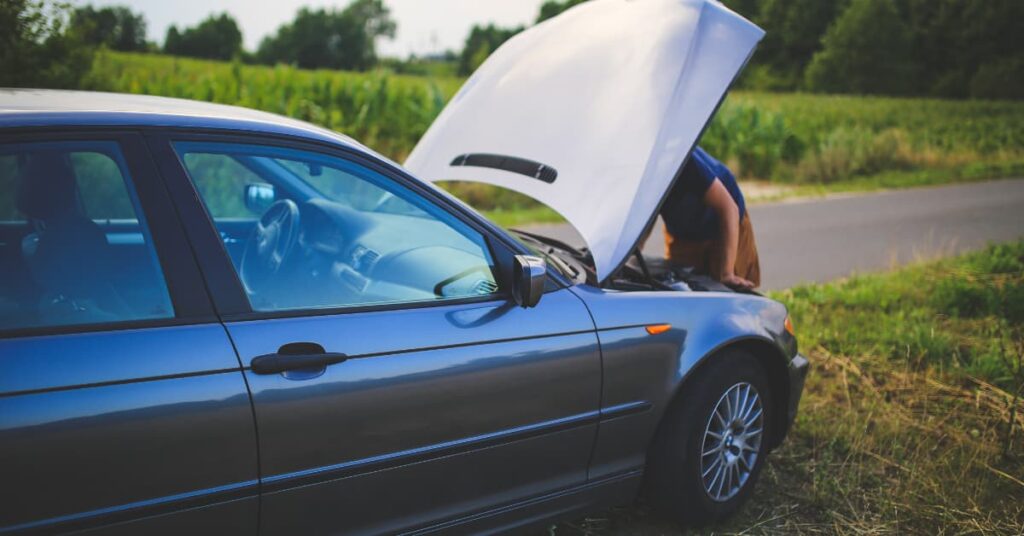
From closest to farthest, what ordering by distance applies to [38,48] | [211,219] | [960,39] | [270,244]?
1. [211,219]
2. [270,244]
3. [38,48]
4. [960,39]

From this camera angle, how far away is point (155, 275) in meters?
2.16

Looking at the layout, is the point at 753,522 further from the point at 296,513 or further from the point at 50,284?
the point at 50,284

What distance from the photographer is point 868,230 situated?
10.6 metres

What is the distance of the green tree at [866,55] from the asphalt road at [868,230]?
196 feet

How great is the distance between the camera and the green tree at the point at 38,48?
6.50m

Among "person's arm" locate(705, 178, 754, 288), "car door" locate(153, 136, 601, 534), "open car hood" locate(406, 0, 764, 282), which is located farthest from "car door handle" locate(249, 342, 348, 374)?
"person's arm" locate(705, 178, 754, 288)

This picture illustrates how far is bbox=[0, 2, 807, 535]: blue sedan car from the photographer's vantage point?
1.99m

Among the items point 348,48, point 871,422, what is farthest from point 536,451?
point 348,48

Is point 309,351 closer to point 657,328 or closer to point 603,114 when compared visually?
point 657,328

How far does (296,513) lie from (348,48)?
6990cm

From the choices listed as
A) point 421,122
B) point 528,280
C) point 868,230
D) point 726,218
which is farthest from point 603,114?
point 421,122

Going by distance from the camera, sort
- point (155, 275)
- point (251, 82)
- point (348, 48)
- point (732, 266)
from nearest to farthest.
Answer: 1. point (155, 275)
2. point (732, 266)
3. point (251, 82)
4. point (348, 48)

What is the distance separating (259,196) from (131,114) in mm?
1037

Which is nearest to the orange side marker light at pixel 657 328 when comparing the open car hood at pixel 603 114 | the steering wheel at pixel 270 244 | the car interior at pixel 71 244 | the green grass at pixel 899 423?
the open car hood at pixel 603 114
